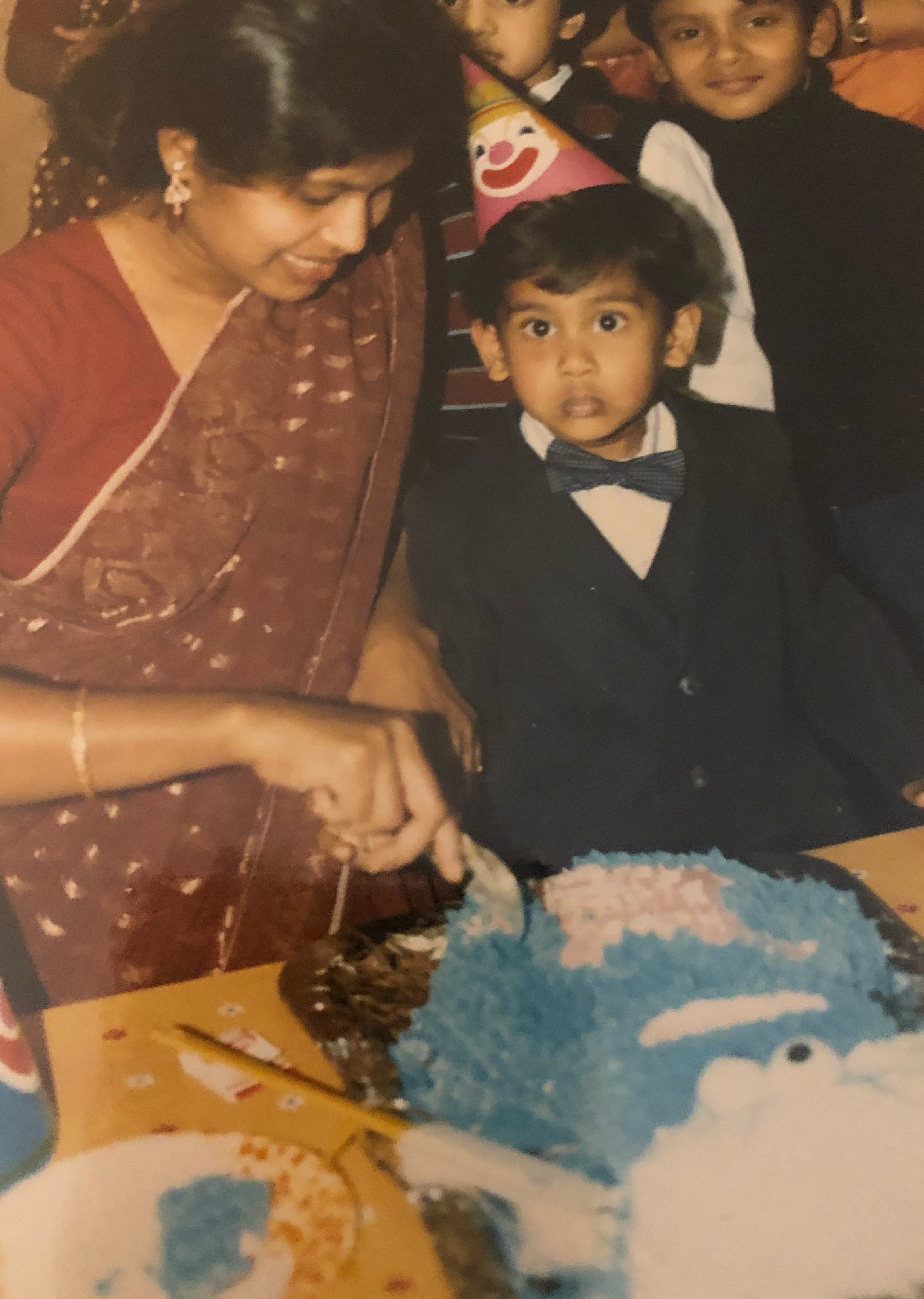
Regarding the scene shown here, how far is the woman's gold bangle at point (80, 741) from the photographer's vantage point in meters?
0.72

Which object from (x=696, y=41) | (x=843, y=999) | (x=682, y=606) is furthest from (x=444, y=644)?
(x=696, y=41)

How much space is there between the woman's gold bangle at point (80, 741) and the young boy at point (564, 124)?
33cm

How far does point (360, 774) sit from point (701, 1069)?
0.33 m

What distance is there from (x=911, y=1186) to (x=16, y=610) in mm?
759

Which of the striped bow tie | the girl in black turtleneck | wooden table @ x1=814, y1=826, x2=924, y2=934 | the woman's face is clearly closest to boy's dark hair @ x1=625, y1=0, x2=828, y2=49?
the girl in black turtleneck

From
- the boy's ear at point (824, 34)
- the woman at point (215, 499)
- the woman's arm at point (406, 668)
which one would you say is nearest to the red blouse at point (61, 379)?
the woman at point (215, 499)

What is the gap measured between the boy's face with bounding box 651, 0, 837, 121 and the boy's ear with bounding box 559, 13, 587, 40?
6 cm

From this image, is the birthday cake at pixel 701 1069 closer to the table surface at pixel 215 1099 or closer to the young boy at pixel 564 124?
the table surface at pixel 215 1099

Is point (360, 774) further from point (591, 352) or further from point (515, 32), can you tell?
point (515, 32)

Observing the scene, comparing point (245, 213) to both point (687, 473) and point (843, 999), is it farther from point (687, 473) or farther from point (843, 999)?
point (843, 999)

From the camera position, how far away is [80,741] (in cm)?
72

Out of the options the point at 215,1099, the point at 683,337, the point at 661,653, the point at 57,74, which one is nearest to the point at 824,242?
the point at 683,337

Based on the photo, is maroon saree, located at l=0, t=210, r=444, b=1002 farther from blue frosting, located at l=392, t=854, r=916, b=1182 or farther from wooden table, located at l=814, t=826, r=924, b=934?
wooden table, located at l=814, t=826, r=924, b=934

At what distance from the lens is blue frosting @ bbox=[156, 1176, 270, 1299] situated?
652mm
